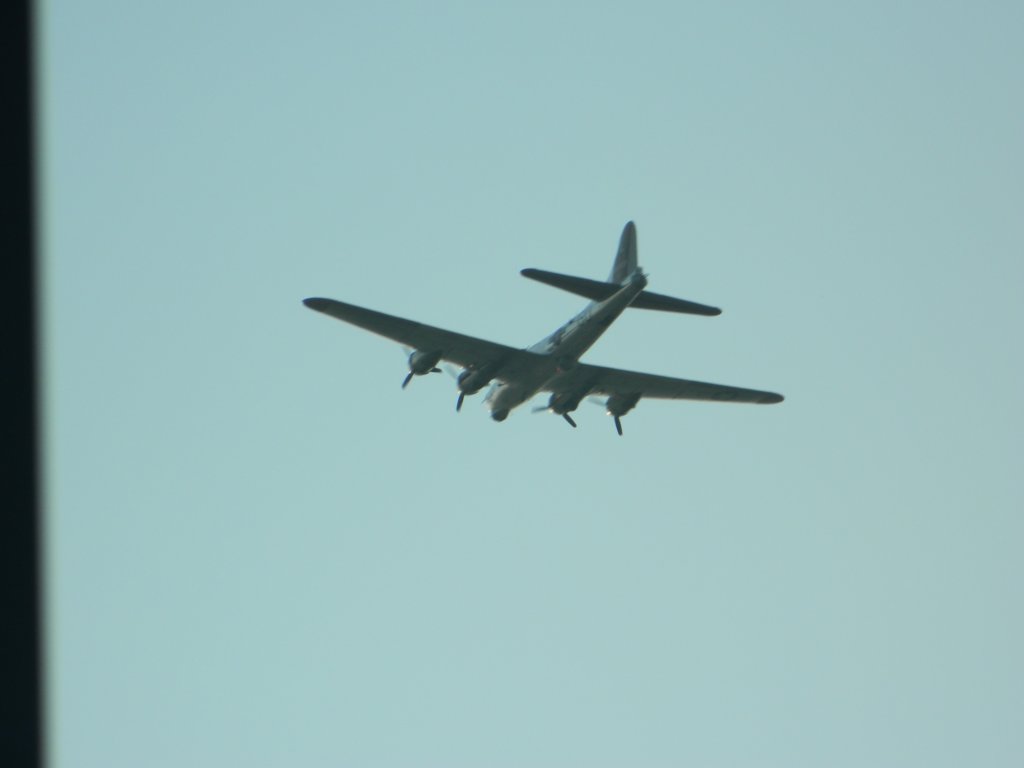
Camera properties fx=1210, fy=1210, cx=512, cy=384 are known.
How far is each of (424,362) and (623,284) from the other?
7.25m

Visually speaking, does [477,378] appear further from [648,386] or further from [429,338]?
[648,386]

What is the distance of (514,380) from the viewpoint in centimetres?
4141

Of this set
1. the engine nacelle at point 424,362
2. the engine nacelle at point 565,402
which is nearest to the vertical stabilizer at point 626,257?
the engine nacelle at point 565,402

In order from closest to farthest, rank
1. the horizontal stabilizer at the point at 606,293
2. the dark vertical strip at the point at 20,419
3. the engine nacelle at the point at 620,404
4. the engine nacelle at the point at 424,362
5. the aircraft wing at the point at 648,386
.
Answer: the dark vertical strip at the point at 20,419, the horizontal stabilizer at the point at 606,293, the engine nacelle at the point at 424,362, the aircraft wing at the point at 648,386, the engine nacelle at the point at 620,404

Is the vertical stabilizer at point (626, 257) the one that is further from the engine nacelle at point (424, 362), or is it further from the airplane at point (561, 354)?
the engine nacelle at point (424, 362)

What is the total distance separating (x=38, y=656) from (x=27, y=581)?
1.69 ft

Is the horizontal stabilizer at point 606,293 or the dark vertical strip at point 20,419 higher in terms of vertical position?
the horizontal stabilizer at point 606,293

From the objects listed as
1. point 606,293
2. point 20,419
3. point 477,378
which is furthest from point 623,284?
point 20,419

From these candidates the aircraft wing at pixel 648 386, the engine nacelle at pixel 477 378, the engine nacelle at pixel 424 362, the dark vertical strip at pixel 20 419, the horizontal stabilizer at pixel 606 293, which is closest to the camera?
the dark vertical strip at pixel 20 419

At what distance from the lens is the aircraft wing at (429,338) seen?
37781 mm

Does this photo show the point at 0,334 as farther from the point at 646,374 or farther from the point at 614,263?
the point at 646,374

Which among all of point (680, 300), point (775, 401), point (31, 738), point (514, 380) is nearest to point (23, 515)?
point (31, 738)

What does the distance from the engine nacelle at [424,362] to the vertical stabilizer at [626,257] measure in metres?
6.46

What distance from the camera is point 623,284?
122ft
